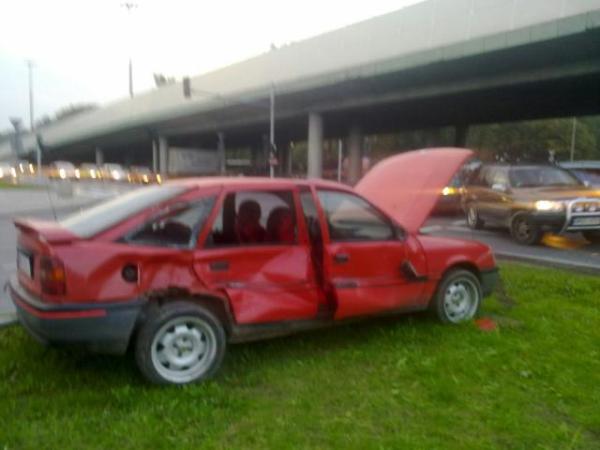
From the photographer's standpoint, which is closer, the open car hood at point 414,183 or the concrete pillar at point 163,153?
the open car hood at point 414,183

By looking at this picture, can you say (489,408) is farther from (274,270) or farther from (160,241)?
(160,241)

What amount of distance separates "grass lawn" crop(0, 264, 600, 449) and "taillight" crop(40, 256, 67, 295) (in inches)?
29.1

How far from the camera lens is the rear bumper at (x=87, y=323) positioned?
3.51 m

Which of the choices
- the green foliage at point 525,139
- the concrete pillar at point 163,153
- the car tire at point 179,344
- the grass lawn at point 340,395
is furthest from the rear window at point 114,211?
the concrete pillar at point 163,153

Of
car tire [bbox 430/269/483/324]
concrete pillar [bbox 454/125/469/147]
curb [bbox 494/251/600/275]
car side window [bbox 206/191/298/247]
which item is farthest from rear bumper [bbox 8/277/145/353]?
concrete pillar [bbox 454/125/469/147]

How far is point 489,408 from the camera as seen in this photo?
363 cm

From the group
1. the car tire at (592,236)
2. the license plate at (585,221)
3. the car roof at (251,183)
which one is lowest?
the car tire at (592,236)

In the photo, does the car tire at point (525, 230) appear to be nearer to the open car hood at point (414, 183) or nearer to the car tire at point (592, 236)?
the car tire at point (592, 236)

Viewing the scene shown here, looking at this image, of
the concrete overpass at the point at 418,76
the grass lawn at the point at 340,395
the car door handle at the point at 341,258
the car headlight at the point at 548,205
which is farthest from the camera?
the concrete overpass at the point at 418,76

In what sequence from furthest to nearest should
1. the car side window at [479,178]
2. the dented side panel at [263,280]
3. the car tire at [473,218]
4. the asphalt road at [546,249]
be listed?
the car tire at [473,218] → the car side window at [479,178] → the asphalt road at [546,249] → the dented side panel at [263,280]

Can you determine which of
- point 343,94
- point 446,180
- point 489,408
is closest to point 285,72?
point 343,94

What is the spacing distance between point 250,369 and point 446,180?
258 cm

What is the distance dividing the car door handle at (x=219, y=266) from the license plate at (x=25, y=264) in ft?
4.02

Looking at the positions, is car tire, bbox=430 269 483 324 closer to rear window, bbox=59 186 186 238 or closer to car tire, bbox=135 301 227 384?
car tire, bbox=135 301 227 384
